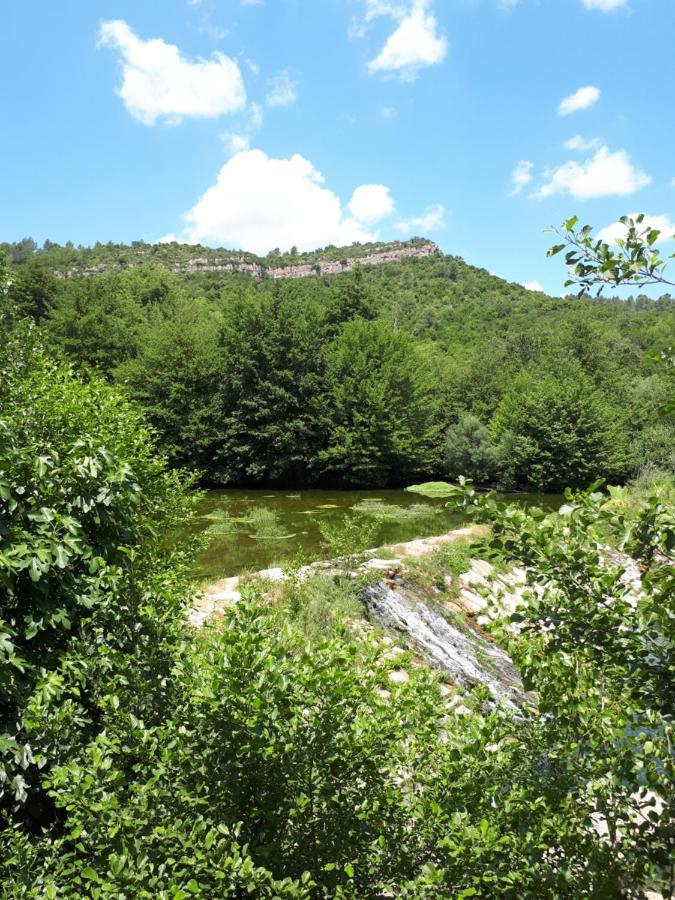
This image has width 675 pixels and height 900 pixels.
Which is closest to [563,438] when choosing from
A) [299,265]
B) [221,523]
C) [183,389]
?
[221,523]

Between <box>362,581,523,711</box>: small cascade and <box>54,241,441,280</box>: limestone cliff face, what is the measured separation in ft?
247

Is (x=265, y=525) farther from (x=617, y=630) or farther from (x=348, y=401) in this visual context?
(x=617, y=630)

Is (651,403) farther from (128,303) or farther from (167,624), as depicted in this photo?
(128,303)

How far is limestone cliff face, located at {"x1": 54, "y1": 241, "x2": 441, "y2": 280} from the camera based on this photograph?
83312 mm

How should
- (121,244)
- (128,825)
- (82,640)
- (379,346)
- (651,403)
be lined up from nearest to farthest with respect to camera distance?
(128,825)
(82,640)
(379,346)
(651,403)
(121,244)

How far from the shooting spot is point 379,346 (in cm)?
2872

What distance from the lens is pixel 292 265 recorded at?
90.1m

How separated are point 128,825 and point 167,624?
111cm

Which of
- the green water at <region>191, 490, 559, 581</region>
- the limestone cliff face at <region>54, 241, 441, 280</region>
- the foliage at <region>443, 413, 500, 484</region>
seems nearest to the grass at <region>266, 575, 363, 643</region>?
the green water at <region>191, 490, 559, 581</region>

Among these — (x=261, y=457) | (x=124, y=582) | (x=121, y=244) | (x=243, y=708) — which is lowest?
(x=261, y=457)

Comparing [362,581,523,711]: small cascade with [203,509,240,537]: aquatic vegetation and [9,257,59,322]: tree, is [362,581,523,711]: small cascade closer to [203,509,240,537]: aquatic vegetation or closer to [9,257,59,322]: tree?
[203,509,240,537]: aquatic vegetation

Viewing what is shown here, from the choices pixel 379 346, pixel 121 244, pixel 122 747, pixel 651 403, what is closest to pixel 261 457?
pixel 379 346

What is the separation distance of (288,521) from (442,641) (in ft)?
31.0

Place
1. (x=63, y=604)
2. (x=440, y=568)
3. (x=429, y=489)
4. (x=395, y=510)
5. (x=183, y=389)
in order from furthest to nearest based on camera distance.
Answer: (x=183, y=389)
(x=429, y=489)
(x=395, y=510)
(x=440, y=568)
(x=63, y=604)
